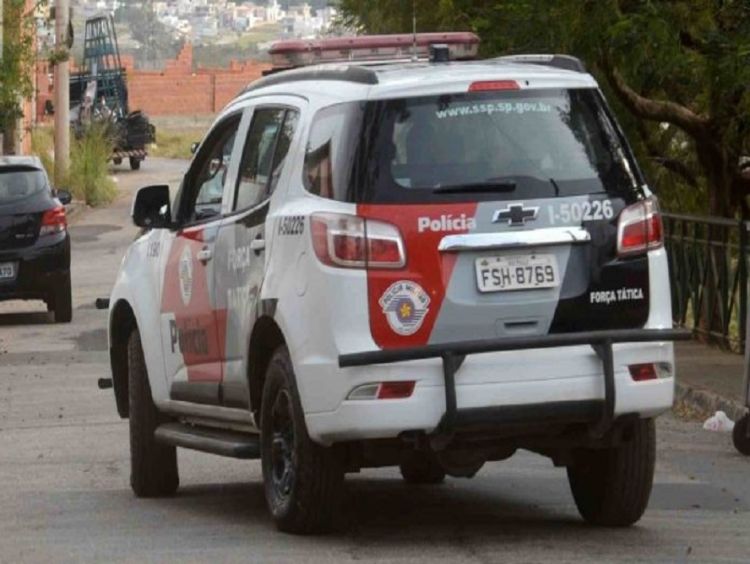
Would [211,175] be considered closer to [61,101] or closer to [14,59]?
[14,59]

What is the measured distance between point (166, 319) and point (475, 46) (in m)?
1.98

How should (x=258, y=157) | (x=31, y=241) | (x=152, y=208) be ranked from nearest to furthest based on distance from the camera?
(x=258, y=157), (x=152, y=208), (x=31, y=241)

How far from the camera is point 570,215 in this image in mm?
9047

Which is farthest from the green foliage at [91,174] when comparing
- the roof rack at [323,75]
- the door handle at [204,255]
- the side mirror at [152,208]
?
the roof rack at [323,75]

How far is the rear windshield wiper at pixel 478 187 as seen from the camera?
8977 millimetres

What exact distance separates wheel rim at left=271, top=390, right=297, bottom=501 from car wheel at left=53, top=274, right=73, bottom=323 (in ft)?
47.2

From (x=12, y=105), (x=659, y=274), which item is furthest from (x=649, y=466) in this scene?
(x=12, y=105)

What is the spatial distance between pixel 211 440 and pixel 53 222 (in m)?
13.9

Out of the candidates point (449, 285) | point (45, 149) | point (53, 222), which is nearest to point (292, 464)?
point (449, 285)

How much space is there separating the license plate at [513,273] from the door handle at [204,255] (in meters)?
1.86

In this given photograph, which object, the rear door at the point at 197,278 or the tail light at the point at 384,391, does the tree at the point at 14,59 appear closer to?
the rear door at the point at 197,278

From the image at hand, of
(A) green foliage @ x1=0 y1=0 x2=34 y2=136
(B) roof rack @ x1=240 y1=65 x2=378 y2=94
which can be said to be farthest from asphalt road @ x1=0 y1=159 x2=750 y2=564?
(A) green foliage @ x1=0 y1=0 x2=34 y2=136

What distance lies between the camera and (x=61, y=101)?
46000 mm

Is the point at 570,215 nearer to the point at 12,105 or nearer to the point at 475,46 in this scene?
the point at 475,46
